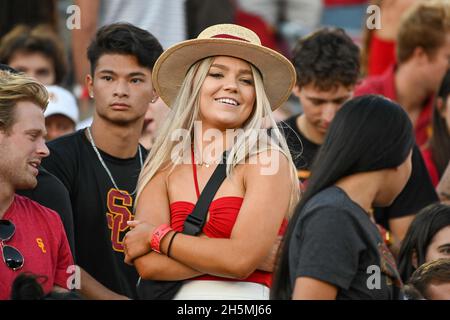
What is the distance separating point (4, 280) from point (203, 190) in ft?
3.12

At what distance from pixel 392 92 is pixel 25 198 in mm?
3636

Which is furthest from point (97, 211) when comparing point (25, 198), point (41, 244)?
point (41, 244)

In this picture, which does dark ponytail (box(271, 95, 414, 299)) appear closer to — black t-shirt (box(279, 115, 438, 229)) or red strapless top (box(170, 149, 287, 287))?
red strapless top (box(170, 149, 287, 287))

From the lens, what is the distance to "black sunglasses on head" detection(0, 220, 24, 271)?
5117 millimetres

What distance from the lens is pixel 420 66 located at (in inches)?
334

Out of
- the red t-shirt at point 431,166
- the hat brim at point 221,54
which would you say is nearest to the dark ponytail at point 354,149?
the hat brim at point 221,54

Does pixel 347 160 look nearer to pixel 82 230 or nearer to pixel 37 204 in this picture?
pixel 37 204

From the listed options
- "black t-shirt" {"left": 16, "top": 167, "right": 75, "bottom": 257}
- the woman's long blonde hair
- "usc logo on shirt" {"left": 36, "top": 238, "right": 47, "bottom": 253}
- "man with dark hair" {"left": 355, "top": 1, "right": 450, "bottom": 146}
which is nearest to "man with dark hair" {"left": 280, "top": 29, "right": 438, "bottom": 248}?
"man with dark hair" {"left": 355, "top": 1, "right": 450, "bottom": 146}

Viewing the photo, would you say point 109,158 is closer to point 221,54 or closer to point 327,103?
point 221,54

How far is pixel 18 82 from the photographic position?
5.51 m

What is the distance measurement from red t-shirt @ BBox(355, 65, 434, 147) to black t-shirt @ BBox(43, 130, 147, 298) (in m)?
2.61

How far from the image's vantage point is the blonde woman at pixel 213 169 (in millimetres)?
5188

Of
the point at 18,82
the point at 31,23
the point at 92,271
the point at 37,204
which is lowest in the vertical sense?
the point at 92,271
